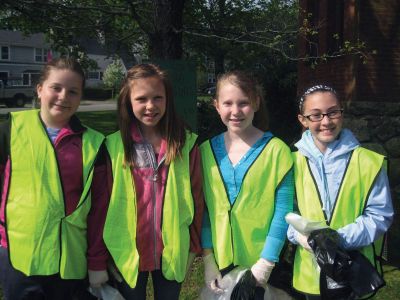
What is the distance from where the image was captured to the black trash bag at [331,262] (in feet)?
7.73

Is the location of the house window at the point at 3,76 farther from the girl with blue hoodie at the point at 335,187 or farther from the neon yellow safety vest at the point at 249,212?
the girl with blue hoodie at the point at 335,187

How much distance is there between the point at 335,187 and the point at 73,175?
1413mm

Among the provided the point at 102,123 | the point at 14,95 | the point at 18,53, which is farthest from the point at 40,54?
the point at 102,123

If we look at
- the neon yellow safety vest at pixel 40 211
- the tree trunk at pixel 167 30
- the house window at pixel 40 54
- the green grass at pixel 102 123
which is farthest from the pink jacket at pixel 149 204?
the house window at pixel 40 54

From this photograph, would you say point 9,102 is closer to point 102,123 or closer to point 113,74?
point 102,123

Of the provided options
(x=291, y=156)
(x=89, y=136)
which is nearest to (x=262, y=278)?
(x=291, y=156)

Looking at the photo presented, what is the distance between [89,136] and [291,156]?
45.4 inches

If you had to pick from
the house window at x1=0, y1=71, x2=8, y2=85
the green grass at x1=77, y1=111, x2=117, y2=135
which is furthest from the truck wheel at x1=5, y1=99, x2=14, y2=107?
the green grass at x1=77, y1=111, x2=117, y2=135

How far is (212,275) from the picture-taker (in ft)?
8.77

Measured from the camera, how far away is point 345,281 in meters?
2.42

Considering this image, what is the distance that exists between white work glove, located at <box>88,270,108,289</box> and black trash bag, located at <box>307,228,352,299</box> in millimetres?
1109

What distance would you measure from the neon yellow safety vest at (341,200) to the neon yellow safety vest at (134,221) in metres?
0.64

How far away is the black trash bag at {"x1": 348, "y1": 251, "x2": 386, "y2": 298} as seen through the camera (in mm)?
2400

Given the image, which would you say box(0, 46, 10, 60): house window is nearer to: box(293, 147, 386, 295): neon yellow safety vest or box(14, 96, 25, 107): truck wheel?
box(14, 96, 25, 107): truck wheel
